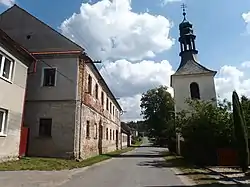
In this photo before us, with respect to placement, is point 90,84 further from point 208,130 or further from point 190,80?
point 190,80

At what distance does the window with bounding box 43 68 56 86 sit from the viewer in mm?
19219

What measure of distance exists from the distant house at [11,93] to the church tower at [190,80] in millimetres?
17185

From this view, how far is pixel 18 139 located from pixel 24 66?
430 cm

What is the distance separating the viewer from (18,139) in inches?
609

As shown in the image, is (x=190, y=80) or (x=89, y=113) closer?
(x=89, y=113)

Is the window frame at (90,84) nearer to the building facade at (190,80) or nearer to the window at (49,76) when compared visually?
the window at (49,76)

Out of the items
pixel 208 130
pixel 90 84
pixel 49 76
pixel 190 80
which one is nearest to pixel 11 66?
pixel 49 76

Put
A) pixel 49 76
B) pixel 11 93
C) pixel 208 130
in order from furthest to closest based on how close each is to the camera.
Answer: pixel 49 76 → pixel 208 130 → pixel 11 93

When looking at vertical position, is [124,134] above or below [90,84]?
below

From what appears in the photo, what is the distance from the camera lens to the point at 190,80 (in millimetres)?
30344

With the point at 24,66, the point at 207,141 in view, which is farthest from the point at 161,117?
the point at 24,66

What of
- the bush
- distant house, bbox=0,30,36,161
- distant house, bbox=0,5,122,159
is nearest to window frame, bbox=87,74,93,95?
distant house, bbox=0,5,122,159

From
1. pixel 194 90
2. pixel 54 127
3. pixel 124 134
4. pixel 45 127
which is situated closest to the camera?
pixel 54 127

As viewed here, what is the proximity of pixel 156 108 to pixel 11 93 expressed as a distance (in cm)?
3533
